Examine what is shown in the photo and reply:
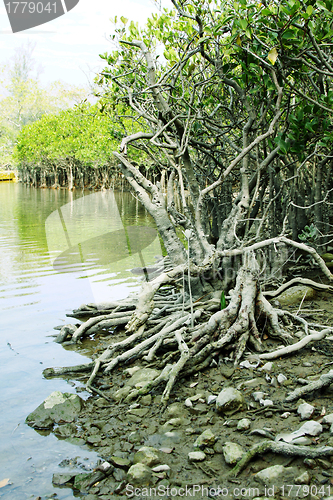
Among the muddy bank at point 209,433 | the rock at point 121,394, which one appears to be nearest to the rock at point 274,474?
the muddy bank at point 209,433

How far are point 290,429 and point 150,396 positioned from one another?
1.53 metres

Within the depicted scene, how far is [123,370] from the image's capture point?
510 cm

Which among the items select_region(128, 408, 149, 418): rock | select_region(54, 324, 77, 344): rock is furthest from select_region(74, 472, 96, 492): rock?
select_region(54, 324, 77, 344): rock

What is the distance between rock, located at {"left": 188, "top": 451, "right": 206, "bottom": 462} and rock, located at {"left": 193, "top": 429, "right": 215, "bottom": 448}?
0.33 feet

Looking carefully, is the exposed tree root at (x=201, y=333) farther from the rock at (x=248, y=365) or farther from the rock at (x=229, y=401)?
the rock at (x=229, y=401)

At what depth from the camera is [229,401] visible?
3.76 metres

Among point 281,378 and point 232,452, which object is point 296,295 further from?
point 232,452

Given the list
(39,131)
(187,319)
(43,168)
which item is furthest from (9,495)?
(43,168)

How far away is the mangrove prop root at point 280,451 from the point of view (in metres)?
2.92

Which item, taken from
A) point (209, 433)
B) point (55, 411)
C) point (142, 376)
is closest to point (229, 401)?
point (209, 433)

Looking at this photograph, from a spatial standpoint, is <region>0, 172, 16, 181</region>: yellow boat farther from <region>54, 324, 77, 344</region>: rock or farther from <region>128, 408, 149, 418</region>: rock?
<region>128, 408, 149, 418</region>: rock

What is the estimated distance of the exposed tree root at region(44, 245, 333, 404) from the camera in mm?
4516

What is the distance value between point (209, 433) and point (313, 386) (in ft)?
3.52

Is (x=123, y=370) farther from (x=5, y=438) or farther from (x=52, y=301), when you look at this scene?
(x=52, y=301)
